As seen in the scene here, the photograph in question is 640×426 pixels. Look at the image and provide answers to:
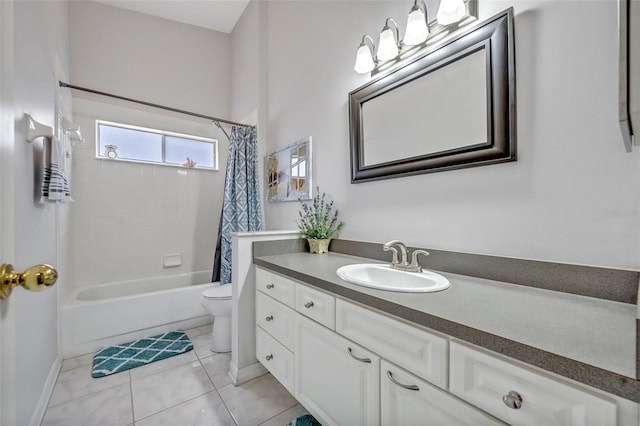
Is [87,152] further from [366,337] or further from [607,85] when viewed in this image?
[607,85]

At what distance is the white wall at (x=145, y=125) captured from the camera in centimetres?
265

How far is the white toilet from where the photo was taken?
6.86ft

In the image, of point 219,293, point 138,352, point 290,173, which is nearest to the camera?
point 138,352

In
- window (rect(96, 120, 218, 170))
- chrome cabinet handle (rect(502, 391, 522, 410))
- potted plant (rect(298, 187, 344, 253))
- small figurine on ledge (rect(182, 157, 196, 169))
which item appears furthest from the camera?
small figurine on ledge (rect(182, 157, 196, 169))

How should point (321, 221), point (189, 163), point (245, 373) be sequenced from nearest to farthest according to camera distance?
point (245, 373)
point (321, 221)
point (189, 163)

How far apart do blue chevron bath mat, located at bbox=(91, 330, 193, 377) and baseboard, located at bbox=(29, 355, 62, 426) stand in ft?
0.63

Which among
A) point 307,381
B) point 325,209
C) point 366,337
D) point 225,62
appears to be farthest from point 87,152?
point 366,337

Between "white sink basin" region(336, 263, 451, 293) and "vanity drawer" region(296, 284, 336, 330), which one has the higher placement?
"white sink basin" region(336, 263, 451, 293)

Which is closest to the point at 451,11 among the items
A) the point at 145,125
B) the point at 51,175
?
the point at 51,175

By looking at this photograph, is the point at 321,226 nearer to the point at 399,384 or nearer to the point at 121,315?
the point at 399,384

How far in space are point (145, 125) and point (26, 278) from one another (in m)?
3.01

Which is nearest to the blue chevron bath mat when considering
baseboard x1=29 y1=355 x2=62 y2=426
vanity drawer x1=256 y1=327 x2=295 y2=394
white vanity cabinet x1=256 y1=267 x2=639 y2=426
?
baseboard x1=29 y1=355 x2=62 y2=426

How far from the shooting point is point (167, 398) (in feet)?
5.23

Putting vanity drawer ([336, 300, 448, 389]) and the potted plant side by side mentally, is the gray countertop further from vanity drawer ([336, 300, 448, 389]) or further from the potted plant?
the potted plant
